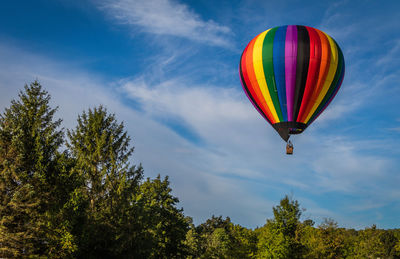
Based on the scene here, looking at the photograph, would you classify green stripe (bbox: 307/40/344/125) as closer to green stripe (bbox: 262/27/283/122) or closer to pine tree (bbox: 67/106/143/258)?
green stripe (bbox: 262/27/283/122)

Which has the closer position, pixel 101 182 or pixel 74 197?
pixel 74 197

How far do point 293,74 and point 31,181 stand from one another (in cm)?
2077

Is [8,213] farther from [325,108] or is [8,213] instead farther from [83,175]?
[325,108]

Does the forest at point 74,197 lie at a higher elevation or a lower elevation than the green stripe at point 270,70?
lower

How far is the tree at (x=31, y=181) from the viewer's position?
20.2 meters

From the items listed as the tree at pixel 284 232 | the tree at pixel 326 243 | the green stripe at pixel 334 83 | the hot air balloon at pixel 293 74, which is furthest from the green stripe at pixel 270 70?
the tree at pixel 326 243

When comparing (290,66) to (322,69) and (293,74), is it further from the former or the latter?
(322,69)

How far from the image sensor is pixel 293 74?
2959 cm

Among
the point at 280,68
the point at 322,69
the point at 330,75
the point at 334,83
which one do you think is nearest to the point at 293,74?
the point at 280,68

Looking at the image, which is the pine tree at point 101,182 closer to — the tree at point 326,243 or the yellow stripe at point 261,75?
the yellow stripe at point 261,75

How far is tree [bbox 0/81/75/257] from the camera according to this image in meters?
20.2

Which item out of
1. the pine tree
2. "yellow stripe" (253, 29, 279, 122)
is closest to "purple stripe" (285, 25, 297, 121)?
"yellow stripe" (253, 29, 279, 122)

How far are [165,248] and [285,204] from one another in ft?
45.7

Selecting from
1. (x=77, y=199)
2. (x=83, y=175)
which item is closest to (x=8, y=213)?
(x=77, y=199)
